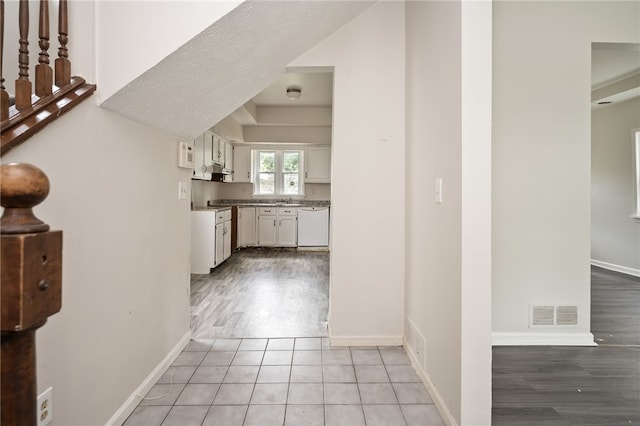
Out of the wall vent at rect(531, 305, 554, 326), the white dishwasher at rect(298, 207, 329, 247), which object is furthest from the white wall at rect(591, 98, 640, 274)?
the white dishwasher at rect(298, 207, 329, 247)

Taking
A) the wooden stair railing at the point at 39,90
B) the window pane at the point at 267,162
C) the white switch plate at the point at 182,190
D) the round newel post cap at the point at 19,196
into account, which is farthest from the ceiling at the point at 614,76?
the window pane at the point at 267,162

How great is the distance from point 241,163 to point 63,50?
18.4ft

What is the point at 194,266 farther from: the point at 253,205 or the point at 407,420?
the point at 407,420

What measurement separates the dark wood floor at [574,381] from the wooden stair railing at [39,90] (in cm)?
223

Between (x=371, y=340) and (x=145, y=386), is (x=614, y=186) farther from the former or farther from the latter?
(x=145, y=386)

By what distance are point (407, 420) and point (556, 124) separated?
2.37 m

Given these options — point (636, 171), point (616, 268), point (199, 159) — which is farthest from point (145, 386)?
point (636, 171)

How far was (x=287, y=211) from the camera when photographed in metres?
6.54

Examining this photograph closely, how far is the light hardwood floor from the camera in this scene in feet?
8.67

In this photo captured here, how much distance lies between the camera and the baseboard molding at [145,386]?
4.91 ft

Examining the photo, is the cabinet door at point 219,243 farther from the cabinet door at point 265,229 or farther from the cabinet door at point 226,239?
the cabinet door at point 265,229

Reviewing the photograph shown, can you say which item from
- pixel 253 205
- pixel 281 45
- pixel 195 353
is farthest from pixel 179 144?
pixel 253 205

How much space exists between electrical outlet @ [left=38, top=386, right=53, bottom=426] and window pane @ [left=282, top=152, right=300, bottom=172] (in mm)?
6204

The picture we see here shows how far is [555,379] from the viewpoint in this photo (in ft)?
6.35
